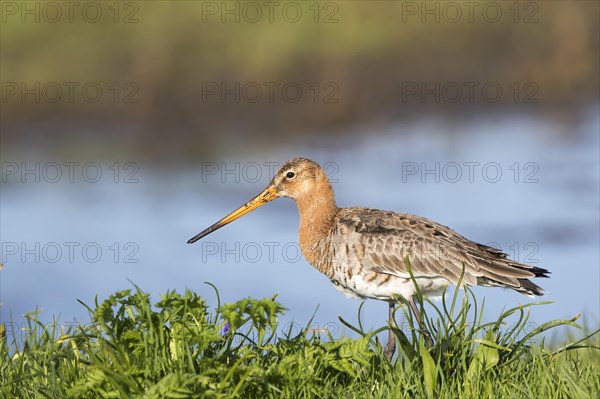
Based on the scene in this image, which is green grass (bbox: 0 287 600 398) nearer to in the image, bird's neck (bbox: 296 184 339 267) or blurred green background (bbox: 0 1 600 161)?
bird's neck (bbox: 296 184 339 267)

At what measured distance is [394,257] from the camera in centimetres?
783

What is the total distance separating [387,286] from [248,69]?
33.3 ft

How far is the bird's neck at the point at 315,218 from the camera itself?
27.2 feet

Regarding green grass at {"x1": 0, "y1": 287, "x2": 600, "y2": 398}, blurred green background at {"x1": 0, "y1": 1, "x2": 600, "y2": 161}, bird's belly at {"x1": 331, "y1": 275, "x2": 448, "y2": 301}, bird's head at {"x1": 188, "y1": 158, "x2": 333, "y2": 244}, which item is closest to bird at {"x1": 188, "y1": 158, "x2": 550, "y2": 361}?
bird's belly at {"x1": 331, "y1": 275, "x2": 448, "y2": 301}

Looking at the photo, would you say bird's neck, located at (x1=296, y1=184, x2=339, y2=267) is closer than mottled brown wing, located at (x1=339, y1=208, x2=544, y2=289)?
No

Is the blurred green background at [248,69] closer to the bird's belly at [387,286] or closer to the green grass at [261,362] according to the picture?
the bird's belly at [387,286]

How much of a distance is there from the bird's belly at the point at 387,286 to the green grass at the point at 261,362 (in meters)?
1.79

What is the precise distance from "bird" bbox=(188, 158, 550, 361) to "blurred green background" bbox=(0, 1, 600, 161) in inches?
292

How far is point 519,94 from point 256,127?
17.2ft

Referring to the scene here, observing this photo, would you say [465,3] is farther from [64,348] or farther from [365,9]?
[64,348]

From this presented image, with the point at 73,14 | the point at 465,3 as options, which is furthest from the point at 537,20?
the point at 73,14

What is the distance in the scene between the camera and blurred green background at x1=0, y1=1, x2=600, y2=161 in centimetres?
1647

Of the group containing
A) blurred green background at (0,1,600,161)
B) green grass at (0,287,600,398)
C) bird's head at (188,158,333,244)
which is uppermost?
blurred green background at (0,1,600,161)

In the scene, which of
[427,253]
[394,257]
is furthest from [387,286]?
[427,253]
